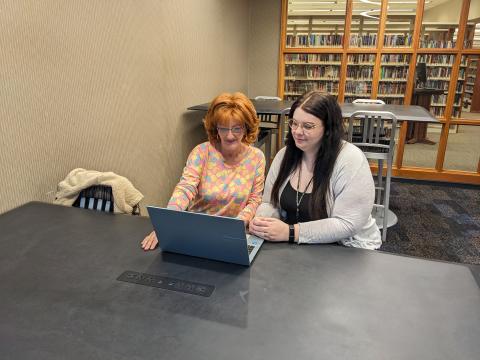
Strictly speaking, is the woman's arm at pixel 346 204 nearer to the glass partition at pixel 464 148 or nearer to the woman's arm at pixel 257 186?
the woman's arm at pixel 257 186

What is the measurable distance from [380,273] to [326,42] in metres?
4.41

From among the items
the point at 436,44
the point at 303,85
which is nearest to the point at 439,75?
the point at 436,44

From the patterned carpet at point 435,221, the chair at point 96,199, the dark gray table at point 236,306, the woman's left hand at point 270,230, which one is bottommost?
the patterned carpet at point 435,221

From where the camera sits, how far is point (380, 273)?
3.52ft

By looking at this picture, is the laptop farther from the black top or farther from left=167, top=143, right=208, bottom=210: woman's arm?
left=167, top=143, right=208, bottom=210: woman's arm

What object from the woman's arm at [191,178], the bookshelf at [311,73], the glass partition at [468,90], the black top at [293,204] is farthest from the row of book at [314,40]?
the black top at [293,204]

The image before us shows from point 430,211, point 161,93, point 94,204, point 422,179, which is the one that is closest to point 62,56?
point 94,204

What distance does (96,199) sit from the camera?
1754 millimetres

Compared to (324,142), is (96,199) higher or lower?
lower

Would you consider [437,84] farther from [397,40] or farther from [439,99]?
[397,40]

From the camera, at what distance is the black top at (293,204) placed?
4.97 feet

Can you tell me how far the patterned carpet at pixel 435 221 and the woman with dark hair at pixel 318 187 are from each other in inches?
60.3

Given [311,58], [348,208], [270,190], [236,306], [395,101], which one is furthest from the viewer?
[311,58]

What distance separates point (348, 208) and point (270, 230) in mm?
331
